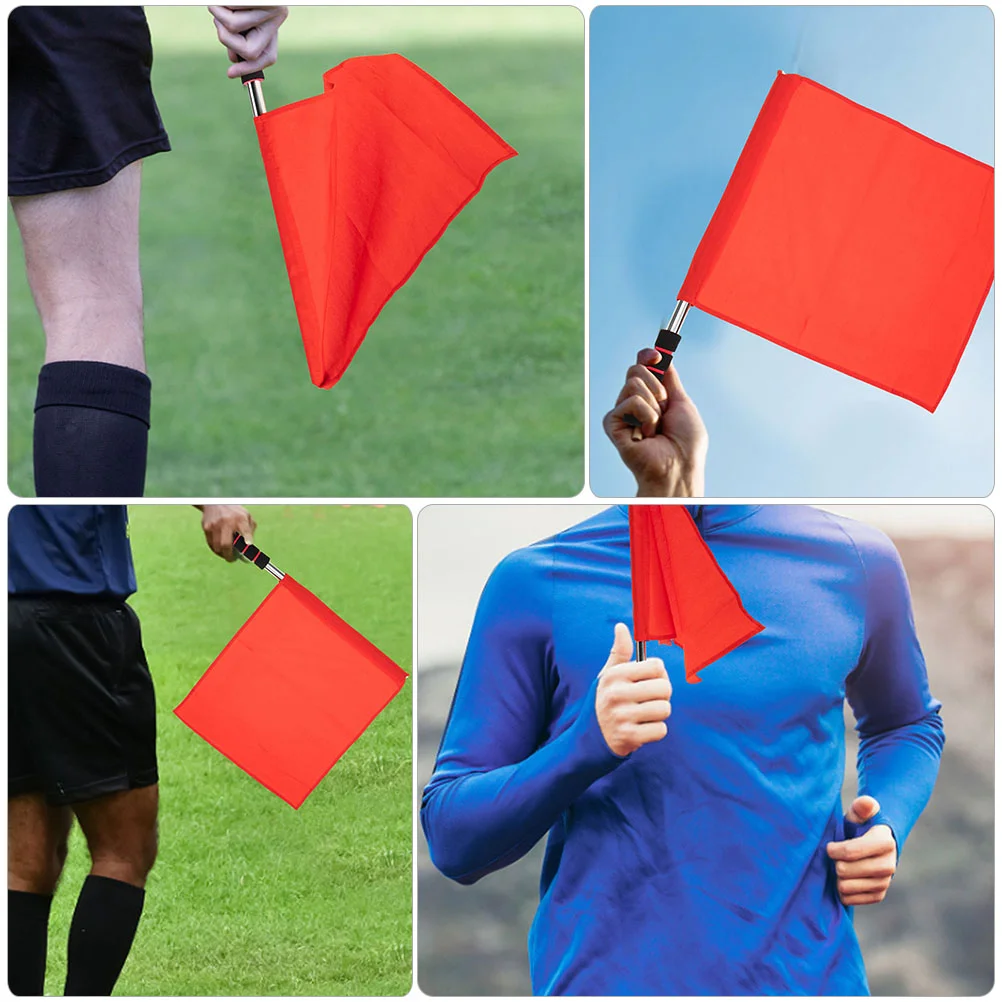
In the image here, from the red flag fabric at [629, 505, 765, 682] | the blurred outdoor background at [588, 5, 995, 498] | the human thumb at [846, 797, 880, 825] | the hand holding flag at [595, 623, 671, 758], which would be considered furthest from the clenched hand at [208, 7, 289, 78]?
the human thumb at [846, 797, 880, 825]

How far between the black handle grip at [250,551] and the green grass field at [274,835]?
25 millimetres

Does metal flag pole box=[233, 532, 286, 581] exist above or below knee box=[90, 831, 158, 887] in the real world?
above

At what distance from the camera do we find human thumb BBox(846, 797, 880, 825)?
1854 mm

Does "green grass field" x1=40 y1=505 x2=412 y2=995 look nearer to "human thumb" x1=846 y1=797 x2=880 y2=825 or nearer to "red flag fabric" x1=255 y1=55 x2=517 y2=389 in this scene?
"red flag fabric" x1=255 y1=55 x2=517 y2=389

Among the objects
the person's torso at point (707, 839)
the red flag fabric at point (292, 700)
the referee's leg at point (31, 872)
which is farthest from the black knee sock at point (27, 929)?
the person's torso at point (707, 839)

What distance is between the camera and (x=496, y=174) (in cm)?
207

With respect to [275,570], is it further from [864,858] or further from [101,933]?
[864,858]

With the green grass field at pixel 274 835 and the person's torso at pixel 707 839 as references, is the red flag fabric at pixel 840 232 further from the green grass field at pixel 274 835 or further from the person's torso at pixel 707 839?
the green grass field at pixel 274 835

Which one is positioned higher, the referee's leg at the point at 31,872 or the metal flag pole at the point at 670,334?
the metal flag pole at the point at 670,334

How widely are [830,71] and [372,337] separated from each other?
120cm

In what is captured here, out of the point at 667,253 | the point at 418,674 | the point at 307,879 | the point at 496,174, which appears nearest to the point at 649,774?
the point at 418,674

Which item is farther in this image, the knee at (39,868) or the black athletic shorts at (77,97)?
the knee at (39,868)

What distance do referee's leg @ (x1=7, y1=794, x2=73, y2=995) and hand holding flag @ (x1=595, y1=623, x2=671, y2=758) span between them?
2.43 feet

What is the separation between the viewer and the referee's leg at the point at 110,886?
1891mm
